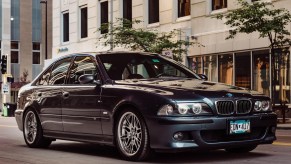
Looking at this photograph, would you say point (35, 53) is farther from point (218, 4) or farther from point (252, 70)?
point (252, 70)

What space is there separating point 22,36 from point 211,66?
3826cm

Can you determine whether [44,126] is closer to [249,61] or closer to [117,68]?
[117,68]

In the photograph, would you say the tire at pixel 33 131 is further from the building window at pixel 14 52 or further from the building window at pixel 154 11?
the building window at pixel 14 52

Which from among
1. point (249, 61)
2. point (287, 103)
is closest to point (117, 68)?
point (287, 103)

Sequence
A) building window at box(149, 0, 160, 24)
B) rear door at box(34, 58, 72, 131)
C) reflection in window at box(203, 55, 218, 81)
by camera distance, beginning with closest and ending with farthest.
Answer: rear door at box(34, 58, 72, 131)
reflection in window at box(203, 55, 218, 81)
building window at box(149, 0, 160, 24)

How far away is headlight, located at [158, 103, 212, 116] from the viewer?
7.52 meters

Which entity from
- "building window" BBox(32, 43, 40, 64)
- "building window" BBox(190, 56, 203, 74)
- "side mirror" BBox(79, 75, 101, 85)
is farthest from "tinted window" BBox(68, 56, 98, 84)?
"building window" BBox(32, 43, 40, 64)

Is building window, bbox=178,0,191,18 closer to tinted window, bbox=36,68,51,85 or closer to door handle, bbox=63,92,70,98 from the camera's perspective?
tinted window, bbox=36,68,51,85

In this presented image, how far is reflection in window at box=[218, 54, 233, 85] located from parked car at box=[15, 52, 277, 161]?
17581 mm

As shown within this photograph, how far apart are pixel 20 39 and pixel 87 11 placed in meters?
26.3

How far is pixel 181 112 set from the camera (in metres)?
7.53

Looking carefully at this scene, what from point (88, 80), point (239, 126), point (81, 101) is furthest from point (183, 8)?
point (239, 126)

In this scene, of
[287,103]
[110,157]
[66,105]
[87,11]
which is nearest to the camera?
[110,157]

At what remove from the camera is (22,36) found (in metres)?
63.2
